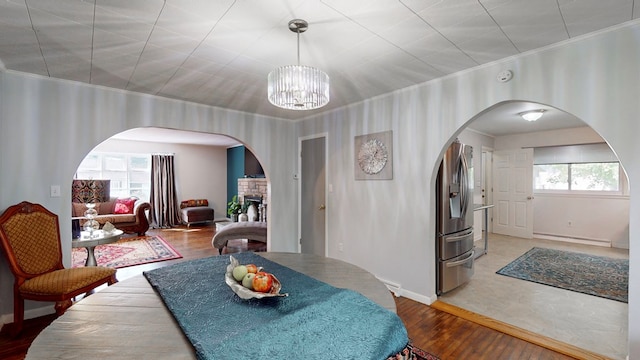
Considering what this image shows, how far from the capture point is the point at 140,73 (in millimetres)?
2574

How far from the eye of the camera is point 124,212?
640 cm

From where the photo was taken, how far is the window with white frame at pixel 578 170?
5441mm

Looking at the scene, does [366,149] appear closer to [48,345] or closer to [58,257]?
[48,345]

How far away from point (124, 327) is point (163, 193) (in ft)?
24.3

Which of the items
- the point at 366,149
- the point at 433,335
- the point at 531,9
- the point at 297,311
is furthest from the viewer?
the point at 366,149

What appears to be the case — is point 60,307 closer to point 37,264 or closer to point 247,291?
point 37,264

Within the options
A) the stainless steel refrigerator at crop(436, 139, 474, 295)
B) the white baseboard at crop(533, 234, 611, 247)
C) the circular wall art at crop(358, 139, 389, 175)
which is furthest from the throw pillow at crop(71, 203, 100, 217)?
the white baseboard at crop(533, 234, 611, 247)

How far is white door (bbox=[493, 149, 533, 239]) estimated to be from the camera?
6.11 meters

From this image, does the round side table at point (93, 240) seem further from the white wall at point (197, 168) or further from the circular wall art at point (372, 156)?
the white wall at point (197, 168)

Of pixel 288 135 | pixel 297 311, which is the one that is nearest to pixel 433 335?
pixel 297 311

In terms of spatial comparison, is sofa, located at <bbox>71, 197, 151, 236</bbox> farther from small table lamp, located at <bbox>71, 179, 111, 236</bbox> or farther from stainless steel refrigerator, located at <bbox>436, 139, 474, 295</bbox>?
stainless steel refrigerator, located at <bbox>436, 139, 474, 295</bbox>

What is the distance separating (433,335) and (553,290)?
78.4 inches

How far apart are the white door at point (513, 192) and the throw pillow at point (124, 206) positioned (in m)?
8.46

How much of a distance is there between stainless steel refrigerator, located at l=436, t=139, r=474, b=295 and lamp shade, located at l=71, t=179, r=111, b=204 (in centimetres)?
590
